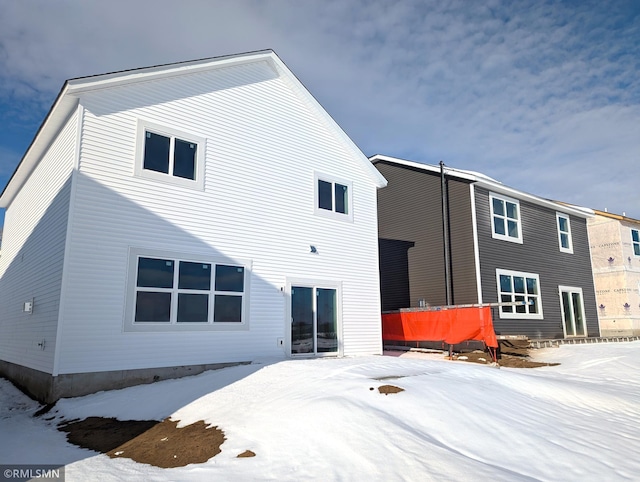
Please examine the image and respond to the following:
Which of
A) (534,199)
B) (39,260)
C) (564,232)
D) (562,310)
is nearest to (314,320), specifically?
(39,260)

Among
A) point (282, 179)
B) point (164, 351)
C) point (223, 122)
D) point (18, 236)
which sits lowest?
point (164, 351)

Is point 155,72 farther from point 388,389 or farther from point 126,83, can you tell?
point 388,389

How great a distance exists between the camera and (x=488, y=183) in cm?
1875

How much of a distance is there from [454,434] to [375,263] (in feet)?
31.5

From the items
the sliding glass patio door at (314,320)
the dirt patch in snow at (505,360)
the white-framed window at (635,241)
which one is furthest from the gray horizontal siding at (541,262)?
the white-framed window at (635,241)

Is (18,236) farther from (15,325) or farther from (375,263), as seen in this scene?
(375,263)

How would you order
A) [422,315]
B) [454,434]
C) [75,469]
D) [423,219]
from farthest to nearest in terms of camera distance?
[423,219] → [422,315] → [454,434] → [75,469]

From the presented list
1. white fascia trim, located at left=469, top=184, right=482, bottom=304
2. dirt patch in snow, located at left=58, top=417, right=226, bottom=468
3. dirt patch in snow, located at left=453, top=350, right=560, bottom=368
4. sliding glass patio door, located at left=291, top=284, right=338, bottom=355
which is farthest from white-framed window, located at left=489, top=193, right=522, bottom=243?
dirt patch in snow, located at left=58, top=417, right=226, bottom=468

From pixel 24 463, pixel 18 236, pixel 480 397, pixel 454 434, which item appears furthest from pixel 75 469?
pixel 18 236

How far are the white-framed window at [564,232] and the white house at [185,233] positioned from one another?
12017 mm

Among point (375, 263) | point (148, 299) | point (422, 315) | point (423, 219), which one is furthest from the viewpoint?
point (423, 219)

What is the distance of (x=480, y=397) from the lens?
300 inches

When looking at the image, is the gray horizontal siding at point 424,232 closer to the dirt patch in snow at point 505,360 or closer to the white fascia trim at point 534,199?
the white fascia trim at point 534,199

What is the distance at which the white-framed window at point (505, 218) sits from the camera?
757 inches
